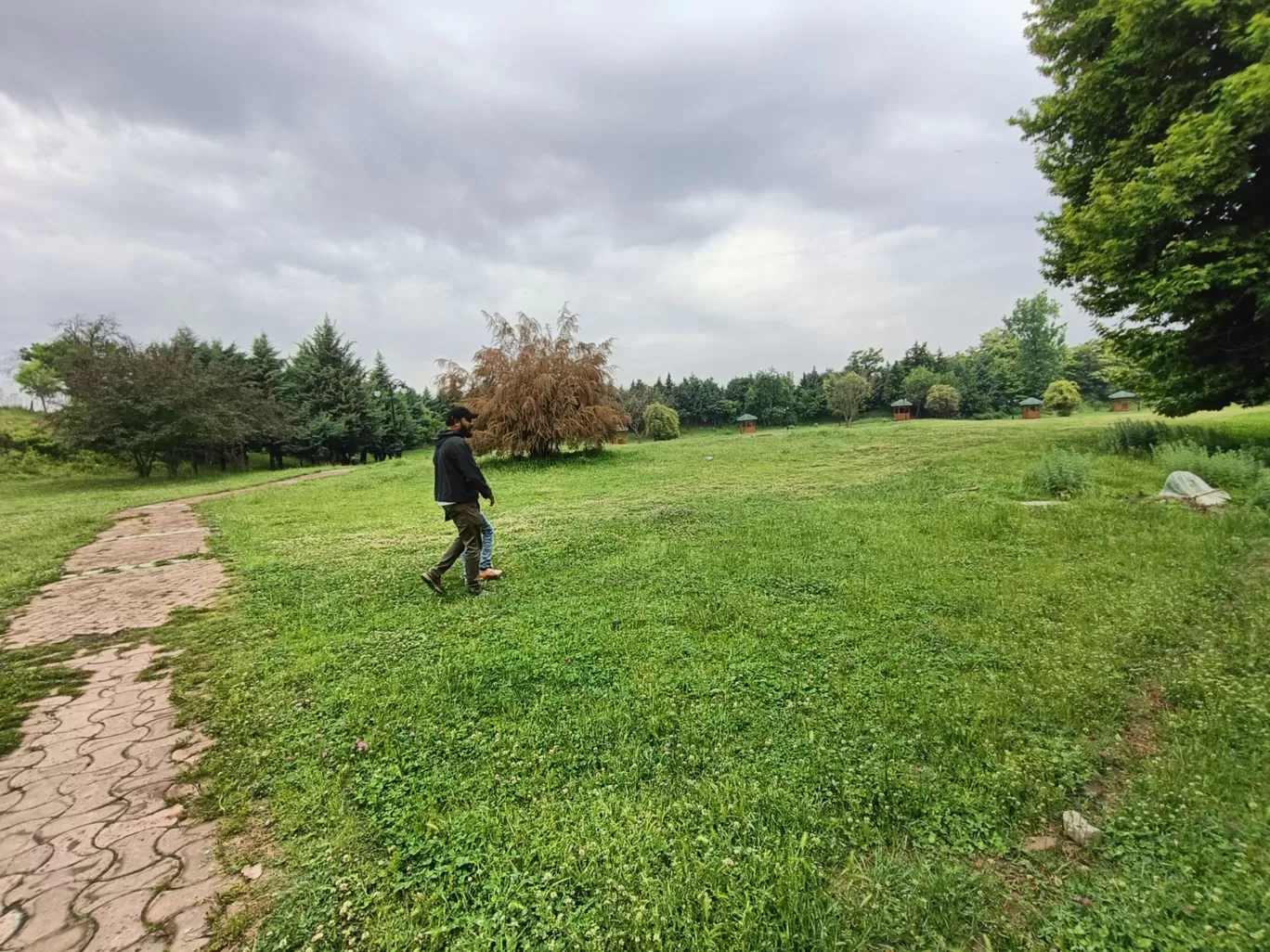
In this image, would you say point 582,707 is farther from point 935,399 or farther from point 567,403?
point 935,399

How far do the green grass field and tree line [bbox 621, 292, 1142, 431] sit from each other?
3557cm

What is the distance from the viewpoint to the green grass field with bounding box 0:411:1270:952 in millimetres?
1893

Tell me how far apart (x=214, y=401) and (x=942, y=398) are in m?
46.7

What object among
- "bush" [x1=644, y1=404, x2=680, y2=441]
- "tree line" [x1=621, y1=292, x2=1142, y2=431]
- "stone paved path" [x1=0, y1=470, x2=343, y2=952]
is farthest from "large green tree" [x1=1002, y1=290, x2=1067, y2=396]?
"stone paved path" [x1=0, y1=470, x2=343, y2=952]

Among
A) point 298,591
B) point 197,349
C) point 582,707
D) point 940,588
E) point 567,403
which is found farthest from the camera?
point 197,349

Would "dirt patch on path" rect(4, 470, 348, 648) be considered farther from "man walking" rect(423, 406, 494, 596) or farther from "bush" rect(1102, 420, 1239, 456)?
"bush" rect(1102, 420, 1239, 456)

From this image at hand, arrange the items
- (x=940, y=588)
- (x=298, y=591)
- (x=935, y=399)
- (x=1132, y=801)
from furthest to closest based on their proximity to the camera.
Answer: (x=935, y=399), (x=298, y=591), (x=940, y=588), (x=1132, y=801)

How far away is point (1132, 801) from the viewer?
7.45ft

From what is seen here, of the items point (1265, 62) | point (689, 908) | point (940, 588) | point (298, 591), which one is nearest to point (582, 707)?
point (689, 908)

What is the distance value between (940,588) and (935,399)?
44.3m

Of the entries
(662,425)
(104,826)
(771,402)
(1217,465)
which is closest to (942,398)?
(771,402)

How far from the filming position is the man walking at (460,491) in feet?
17.1

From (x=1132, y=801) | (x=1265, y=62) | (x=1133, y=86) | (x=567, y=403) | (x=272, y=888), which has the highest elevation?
(x=1133, y=86)

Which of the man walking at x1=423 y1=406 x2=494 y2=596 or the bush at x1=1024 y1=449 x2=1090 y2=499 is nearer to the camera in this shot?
the man walking at x1=423 y1=406 x2=494 y2=596
